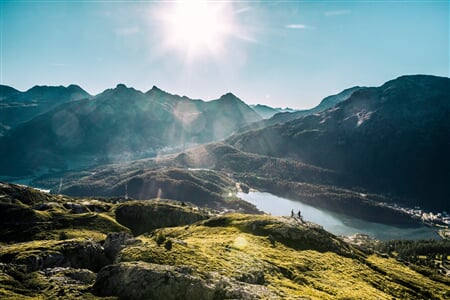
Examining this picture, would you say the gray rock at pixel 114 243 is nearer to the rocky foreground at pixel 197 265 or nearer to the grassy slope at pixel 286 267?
the rocky foreground at pixel 197 265

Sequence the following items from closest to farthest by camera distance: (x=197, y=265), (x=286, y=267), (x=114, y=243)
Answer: (x=197, y=265)
(x=114, y=243)
(x=286, y=267)

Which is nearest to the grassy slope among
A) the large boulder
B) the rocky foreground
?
the rocky foreground

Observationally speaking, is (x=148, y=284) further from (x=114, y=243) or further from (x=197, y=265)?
(x=114, y=243)

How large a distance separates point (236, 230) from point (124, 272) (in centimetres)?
5492

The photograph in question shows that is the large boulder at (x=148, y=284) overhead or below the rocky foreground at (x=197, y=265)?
overhead

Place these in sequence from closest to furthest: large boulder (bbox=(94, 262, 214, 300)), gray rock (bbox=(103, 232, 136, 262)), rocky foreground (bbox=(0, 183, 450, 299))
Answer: large boulder (bbox=(94, 262, 214, 300)) → rocky foreground (bbox=(0, 183, 450, 299)) → gray rock (bbox=(103, 232, 136, 262))

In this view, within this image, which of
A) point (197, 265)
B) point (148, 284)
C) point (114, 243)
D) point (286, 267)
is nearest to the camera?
point (148, 284)

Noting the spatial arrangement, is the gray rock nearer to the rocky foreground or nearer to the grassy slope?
the rocky foreground

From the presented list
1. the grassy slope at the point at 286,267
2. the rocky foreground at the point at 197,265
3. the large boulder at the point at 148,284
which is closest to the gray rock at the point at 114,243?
the rocky foreground at the point at 197,265

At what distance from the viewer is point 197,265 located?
4966cm

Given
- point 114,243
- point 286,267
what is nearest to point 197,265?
point 114,243

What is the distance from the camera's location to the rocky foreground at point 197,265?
1510 inches

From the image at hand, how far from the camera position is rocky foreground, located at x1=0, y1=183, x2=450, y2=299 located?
3834cm

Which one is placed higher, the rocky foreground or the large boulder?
the large boulder
